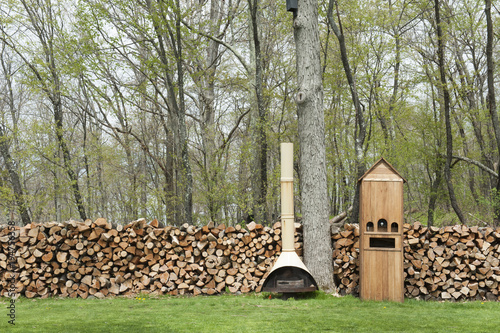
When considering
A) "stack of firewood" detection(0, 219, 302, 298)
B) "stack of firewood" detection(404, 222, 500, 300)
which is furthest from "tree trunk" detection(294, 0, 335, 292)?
"stack of firewood" detection(404, 222, 500, 300)

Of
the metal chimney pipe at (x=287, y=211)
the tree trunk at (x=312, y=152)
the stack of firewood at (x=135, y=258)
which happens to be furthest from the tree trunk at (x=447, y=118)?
the metal chimney pipe at (x=287, y=211)

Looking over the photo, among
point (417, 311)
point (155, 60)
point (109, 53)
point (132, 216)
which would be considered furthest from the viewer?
point (132, 216)

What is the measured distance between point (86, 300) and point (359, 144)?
7054 mm

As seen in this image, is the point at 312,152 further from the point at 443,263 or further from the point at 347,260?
the point at 443,263

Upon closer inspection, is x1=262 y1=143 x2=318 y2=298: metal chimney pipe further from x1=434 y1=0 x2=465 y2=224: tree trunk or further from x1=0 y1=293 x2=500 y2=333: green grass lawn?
x1=434 y1=0 x2=465 y2=224: tree trunk

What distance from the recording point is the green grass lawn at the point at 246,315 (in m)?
4.09

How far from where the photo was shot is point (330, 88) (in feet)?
48.1

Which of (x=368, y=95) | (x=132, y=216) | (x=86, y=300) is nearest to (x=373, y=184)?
(x=86, y=300)

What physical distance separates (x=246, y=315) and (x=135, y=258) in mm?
2437

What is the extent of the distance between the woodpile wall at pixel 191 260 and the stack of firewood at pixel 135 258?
0.6 inches

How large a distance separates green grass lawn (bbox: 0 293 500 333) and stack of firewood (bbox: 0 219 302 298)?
276 millimetres

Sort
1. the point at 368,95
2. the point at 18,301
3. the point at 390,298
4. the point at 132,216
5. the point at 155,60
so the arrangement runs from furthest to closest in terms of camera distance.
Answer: the point at 132,216 → the point at 368,95 → the point at 155,60 → the point at 18,301 → the point at 390,298

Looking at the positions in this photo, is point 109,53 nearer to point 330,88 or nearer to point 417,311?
point 330,88

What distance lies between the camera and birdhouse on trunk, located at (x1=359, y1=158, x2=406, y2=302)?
5.59 meters
